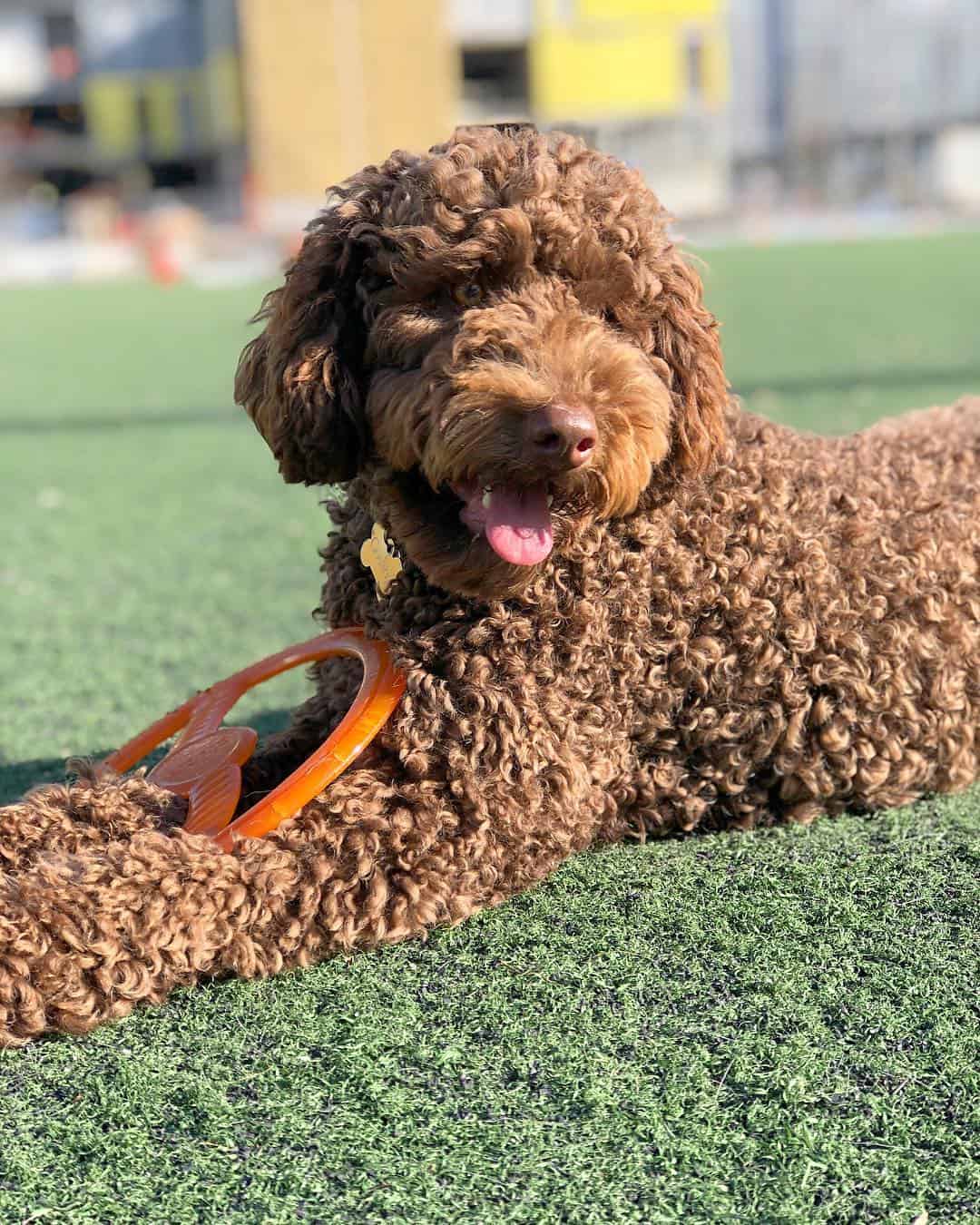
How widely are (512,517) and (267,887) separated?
757 mm

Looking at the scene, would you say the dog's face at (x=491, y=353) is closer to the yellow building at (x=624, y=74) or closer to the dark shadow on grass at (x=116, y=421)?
the dark shadow on grass at (x=116, y=421)

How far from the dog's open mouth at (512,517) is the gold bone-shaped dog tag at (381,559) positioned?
252 mm

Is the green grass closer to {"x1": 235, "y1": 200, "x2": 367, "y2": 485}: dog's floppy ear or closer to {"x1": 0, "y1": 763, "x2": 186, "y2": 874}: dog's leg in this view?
{"x1": 0, "y1": 763, "x2": 186, "y2": 874}: dog's leg

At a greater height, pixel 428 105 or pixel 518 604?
pixel 428 105

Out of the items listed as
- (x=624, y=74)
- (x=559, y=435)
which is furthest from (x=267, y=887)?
(x=624, y=74)

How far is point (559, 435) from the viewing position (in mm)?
2404

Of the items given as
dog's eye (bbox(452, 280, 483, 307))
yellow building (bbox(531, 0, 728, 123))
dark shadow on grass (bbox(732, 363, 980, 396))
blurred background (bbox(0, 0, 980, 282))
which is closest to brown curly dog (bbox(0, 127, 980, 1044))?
dog's eye (bbox(452, 280, 483, 307))

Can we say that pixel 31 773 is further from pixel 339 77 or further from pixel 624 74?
pixel 624 74

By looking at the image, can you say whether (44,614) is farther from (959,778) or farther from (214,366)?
(214,366)

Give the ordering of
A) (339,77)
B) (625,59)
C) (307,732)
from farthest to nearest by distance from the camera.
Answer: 1. (625,59)
2. (339,77)
3. (307,732)

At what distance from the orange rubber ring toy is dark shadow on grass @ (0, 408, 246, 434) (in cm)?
717

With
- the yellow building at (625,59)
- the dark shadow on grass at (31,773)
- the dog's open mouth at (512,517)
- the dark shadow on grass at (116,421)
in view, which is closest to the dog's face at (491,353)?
the dog's open mouth at (512,517)

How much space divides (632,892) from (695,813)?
0.29 metres

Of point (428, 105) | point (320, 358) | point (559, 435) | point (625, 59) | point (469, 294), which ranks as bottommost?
point (559, 435)
